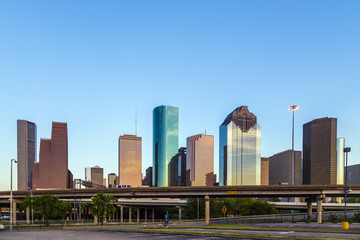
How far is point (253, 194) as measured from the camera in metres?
84.4

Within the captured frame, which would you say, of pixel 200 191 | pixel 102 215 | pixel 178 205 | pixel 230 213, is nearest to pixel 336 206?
pixel 230 213

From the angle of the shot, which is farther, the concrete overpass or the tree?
the concrete overpass

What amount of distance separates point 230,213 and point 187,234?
102 m

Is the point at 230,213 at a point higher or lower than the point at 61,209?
lower

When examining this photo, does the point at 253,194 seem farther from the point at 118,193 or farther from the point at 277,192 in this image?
the point at 118,193

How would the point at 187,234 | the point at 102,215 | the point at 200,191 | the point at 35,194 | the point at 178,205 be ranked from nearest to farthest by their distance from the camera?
the point at 187,234, the point at 102,215, the point at 200,191, the point at 35,194, the point at 178,205

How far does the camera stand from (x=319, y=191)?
262 feet

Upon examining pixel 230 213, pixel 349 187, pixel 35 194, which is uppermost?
pixel 349 187

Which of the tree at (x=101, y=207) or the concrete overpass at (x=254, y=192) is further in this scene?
the concrete overpass at (x=254, y=192)

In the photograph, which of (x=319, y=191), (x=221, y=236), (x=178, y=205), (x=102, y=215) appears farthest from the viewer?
(x=178, y=205)

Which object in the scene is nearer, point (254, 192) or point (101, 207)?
point (101, 207)

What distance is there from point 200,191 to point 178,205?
51.3 meters

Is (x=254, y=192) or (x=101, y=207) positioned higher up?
(x=254, y=192)

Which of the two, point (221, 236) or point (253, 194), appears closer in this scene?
point (221, 236)
